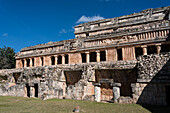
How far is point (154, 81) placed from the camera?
32.7 feet

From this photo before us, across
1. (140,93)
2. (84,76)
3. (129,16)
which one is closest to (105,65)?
(84,76)

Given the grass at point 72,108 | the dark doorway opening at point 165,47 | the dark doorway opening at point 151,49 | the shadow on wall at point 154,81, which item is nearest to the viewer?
the grass at point 72,108

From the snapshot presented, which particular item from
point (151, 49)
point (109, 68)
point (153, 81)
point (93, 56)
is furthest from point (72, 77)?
point (151, 49)

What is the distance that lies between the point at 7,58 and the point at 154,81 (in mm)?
33542

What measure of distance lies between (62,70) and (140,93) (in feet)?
27.1

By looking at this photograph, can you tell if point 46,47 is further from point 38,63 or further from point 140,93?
point 140,93

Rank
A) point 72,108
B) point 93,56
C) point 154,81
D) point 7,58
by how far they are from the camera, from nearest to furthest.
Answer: point 72,108, point 154,81, point 93,56, point 7,58

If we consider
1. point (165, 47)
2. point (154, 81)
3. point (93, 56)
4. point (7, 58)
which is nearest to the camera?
point (154, 81)

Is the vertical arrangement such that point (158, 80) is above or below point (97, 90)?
above

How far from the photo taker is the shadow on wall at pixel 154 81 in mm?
9656

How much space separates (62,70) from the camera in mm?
15773

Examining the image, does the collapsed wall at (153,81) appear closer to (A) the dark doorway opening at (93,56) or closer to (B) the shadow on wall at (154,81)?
(B) the shadow on wall at (154,81)

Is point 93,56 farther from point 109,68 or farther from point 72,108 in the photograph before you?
point 72,108

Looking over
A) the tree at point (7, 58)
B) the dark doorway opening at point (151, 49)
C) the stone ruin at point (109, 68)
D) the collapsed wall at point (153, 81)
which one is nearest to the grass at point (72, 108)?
the collapsed wall at point (153, 81)
